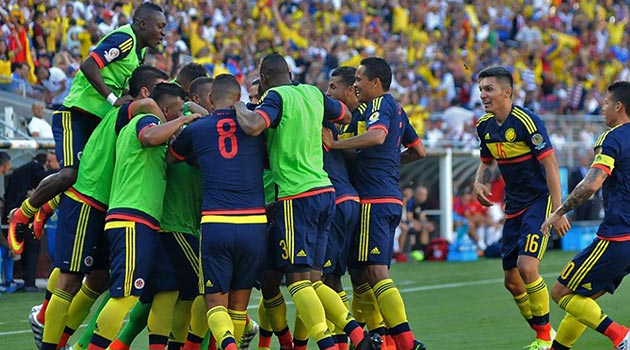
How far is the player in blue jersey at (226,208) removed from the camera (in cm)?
849

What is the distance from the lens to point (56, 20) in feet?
65.6

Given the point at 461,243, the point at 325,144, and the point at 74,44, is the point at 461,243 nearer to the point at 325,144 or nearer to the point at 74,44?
the point at 74,44

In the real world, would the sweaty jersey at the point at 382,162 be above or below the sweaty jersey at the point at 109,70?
below

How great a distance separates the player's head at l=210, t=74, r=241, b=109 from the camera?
8.84 m

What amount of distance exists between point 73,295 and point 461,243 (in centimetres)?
1487

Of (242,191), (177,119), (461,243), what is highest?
(177,119)

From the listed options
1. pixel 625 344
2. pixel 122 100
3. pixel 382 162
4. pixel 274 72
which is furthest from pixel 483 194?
pixel 122 100

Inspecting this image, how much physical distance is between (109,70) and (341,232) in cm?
243

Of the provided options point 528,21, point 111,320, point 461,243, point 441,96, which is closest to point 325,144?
point 111,320

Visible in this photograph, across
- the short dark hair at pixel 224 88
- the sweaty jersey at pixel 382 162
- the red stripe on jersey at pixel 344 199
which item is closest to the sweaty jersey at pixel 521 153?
the sweaty jersey at pixel 382 162

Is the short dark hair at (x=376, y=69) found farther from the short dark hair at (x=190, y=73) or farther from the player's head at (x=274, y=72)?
the short dark hair at (x=190, y=73)

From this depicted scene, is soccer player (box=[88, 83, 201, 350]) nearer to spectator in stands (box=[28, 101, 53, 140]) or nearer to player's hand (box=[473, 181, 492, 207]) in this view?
player's hand (box=[473, 181, 492, 207])

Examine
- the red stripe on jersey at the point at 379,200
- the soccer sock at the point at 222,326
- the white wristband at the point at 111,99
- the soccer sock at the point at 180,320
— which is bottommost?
the soccer sock at the point at 180,320

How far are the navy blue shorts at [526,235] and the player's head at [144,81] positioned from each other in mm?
3602
